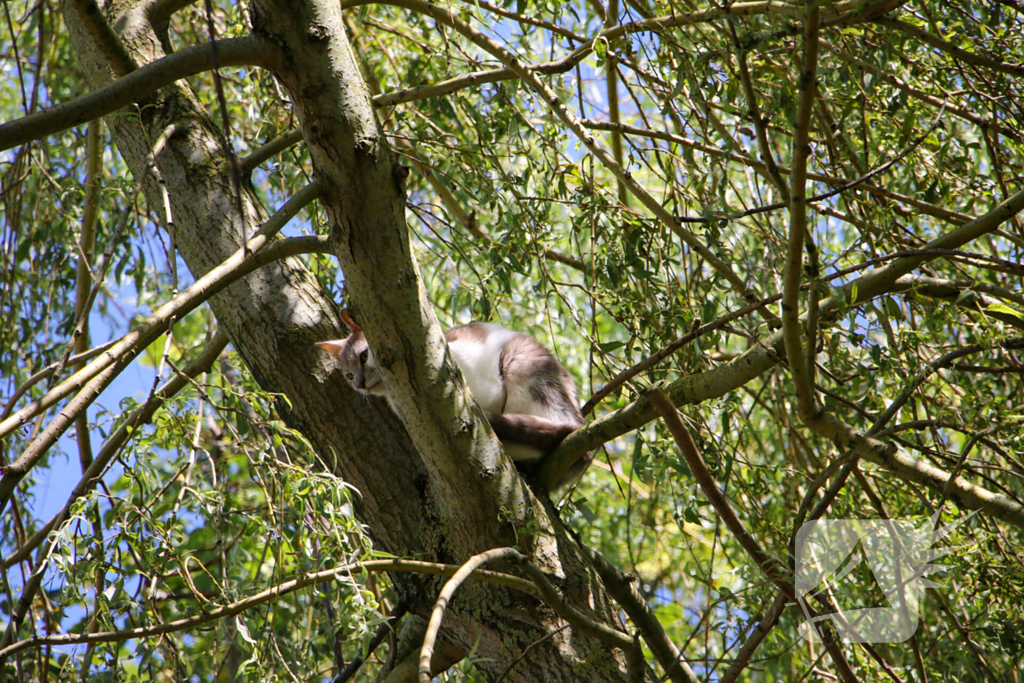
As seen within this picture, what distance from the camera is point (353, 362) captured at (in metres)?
2.43

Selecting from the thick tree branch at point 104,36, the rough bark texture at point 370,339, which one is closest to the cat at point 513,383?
the rough bark texture at point 370,339

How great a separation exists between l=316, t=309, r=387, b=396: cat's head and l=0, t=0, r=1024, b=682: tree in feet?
0.21

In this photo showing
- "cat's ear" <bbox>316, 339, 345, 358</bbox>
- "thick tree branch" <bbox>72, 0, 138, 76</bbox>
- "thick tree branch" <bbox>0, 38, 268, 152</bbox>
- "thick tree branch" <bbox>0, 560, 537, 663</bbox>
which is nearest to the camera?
"thick tree branch" <bbox>0, 38, 268, 152</bbox>

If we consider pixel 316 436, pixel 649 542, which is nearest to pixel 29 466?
pixel 316 436

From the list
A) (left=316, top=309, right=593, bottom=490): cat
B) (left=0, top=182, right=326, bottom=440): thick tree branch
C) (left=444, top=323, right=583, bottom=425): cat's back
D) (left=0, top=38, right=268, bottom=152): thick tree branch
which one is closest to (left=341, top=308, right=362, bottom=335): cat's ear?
(left=316, top=309, right=593, bottom=490): cat

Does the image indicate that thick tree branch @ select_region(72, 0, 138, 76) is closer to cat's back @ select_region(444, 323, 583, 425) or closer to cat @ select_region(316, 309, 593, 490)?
cat @ select_region(316, 309, 593, 490)

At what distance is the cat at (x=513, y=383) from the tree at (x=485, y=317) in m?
0.21

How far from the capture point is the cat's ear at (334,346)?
219cm

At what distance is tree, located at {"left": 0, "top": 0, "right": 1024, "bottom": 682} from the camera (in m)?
1.52

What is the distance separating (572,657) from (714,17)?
1.58 m

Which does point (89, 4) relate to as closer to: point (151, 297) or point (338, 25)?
point (338, 25)

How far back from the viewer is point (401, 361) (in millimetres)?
1635

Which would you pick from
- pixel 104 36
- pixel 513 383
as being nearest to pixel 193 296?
pixel 104 36

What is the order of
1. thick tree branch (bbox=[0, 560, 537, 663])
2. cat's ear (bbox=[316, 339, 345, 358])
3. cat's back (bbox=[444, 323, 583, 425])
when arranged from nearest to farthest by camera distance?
thick tree branch (bbox=[0, 560, 537, 663])
cat's ear (bbox=[316, 339, 345, 358])
cat's back (bbox=[444, 323, 583, 425])
